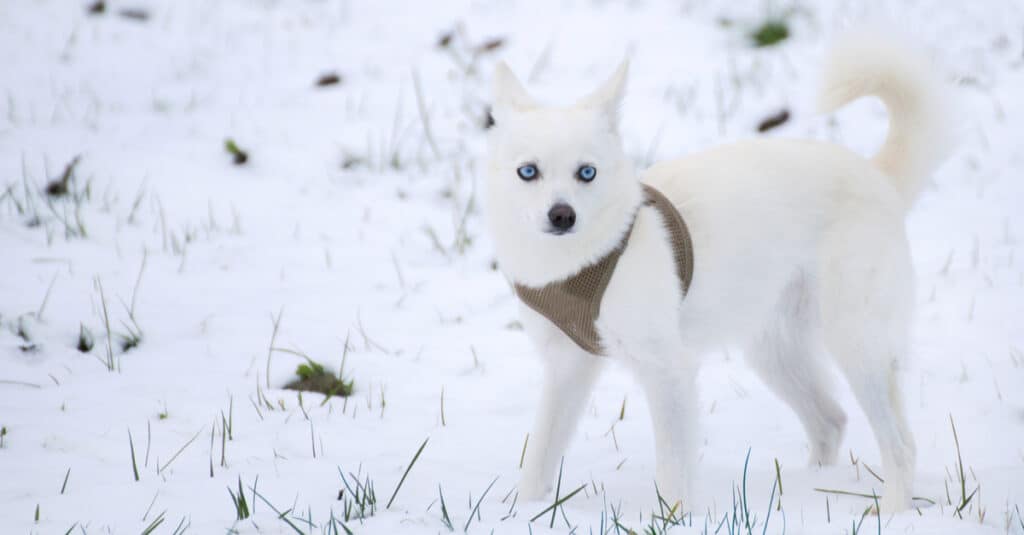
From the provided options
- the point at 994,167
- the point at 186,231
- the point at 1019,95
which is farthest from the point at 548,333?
the point at 1019,95

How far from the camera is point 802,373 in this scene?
3295mm

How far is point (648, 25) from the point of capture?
7652mm

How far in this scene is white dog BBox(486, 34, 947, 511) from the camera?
262 centimetres

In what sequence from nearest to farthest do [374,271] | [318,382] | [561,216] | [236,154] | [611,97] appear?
[561,216], [611,97], [318,382], [374,271], [236,154]

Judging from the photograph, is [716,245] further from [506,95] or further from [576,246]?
[506,95]

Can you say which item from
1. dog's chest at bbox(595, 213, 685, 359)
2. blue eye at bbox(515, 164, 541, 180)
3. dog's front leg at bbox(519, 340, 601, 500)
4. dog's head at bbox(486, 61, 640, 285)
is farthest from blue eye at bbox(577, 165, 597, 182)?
dog's front leg at bbox(519, 340, 601, 500)

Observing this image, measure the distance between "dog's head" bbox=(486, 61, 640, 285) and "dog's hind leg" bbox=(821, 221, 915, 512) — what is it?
0.69 meters

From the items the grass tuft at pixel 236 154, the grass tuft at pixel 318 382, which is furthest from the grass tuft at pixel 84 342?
the grass tuft at pixel 236 154

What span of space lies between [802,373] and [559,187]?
1.31 meters

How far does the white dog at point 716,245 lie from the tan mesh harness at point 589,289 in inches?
0.8

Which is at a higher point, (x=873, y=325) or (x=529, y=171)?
(x=529, y=171)

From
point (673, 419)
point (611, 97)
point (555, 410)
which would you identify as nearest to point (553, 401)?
point (555, 410)

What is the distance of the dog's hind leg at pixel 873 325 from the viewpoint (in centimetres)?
281

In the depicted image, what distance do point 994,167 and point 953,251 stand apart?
1.20 meters
